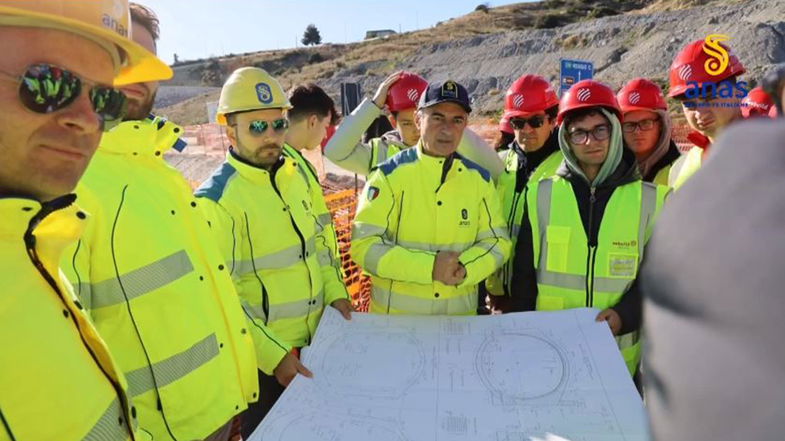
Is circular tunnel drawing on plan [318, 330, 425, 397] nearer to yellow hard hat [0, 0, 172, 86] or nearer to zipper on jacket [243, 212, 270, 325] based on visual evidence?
zipper on jacket [243, 212, 270, 325]

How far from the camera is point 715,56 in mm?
4133

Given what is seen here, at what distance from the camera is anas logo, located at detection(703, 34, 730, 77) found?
399 centimetres

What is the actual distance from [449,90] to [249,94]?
44.7 inches

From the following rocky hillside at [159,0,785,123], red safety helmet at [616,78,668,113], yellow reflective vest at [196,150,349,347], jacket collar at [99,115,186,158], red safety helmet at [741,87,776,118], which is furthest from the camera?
rocky hillside at [159,0,785,123]

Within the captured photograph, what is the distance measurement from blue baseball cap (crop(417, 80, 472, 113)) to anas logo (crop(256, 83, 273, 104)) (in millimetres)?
871

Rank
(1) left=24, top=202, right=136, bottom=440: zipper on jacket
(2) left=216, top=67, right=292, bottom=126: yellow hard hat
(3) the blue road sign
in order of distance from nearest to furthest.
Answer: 1. (1) left=24, top=202, right=136, bottom=440: zipper on jacket
2. (2) left=216, top=67, right=292, bottom=126: yellow hard hat
3. (3) the blue road sign

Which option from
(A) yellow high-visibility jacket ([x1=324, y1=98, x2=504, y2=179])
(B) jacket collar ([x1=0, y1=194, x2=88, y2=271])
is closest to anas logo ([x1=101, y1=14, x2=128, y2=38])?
(B) jacket collar ([x1=0, y1=194, x2=88, y2=271])

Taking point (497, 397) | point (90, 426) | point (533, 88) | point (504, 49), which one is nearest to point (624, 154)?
point (533, 88)

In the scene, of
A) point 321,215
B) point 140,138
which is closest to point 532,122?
point 321,215

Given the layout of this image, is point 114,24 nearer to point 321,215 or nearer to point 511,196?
point 321,215

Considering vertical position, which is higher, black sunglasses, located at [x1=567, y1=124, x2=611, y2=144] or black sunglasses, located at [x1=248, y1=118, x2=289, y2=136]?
black sunglasses, located at [x1=248, y1=118, x2=289, y2=136]

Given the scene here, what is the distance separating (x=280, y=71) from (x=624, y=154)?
72.8m

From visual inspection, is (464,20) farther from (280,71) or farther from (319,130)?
(319,130)

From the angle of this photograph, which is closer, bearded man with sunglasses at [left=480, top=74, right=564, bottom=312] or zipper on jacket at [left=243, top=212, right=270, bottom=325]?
zipper on jacket at [left=243, top=212, right=270, bottom=325]
